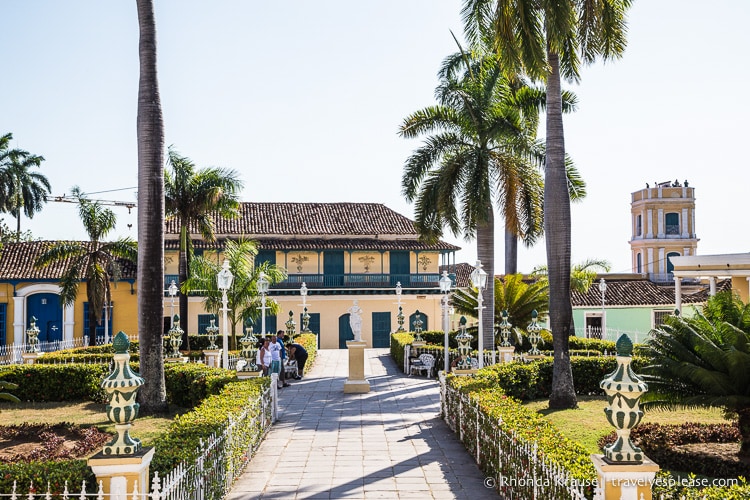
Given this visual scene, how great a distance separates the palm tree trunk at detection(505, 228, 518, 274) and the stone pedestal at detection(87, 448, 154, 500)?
2164 centimetres

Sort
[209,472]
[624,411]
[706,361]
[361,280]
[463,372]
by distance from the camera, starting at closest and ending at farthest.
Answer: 1. [624,411]
2. [209,472]
3. [706,361]
4. [463,372]
5. [361,280]

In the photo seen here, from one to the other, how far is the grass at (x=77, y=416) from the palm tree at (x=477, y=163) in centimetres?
987

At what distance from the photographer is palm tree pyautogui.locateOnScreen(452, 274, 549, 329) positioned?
77.5ft

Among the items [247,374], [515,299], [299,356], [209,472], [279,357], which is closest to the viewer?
[209,472]

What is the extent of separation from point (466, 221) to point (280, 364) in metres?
6.86

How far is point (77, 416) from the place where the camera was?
14406mm

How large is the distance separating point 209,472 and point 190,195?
18.5 m

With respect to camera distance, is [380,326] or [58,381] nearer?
[58,381]

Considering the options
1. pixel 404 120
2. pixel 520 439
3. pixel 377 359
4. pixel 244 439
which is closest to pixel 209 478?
pixel 244 439

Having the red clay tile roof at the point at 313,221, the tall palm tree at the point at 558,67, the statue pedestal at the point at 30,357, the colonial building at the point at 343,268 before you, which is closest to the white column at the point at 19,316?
the colonial building at the point at 343,268

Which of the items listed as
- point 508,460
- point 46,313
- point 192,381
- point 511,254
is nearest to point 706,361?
point 508,460

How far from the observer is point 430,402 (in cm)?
1598

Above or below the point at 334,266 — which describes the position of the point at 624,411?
below

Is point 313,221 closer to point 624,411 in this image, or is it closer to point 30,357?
point 30,357
